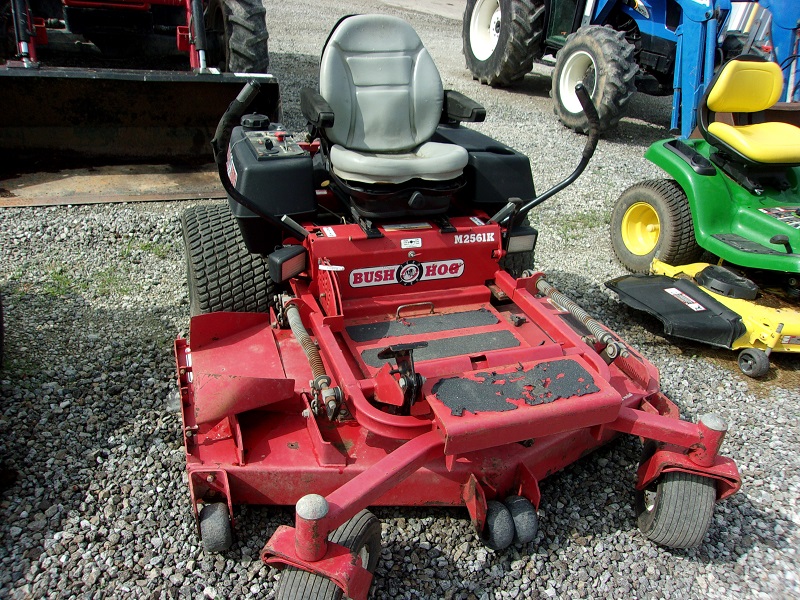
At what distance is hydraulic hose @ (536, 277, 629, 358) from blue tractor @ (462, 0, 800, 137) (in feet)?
12.0

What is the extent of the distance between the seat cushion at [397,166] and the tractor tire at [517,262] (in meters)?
0.65

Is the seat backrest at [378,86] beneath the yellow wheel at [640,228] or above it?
above

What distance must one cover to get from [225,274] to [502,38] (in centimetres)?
603

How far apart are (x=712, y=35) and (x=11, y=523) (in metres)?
5.89

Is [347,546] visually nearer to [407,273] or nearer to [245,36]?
[407,273]

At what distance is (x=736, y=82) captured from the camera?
12.8 ft

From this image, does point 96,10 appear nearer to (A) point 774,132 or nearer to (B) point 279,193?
(B) point 279,193

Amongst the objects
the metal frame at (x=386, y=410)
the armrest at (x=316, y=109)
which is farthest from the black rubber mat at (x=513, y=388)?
the armrest at (x=316, y=109)

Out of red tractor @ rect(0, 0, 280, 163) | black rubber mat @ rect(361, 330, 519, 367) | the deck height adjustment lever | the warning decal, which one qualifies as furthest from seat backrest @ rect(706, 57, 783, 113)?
A: the deck height adjustment lever

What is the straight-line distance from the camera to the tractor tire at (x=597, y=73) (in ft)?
20.5

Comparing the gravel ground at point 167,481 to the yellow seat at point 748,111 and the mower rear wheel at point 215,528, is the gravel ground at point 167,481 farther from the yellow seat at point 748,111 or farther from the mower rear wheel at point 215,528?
the yellow seat at point 748,111

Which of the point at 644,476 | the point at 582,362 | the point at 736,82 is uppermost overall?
the point at 736,82

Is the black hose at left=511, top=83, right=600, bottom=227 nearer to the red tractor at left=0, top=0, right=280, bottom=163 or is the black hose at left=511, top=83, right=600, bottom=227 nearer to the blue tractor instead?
the red tractor at left=0, top=0, right=280, bottom=163

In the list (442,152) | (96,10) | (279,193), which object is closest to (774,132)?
A: (442,152)
